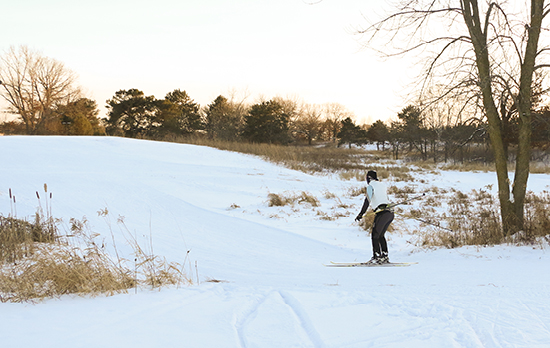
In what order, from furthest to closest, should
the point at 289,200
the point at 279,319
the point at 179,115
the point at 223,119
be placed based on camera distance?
the point at 223,119
the point at 179,115
the point at 289,200
the point at 279,319

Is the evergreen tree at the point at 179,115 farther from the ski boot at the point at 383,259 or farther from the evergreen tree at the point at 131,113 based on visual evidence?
the ski boot at the point at 383,259

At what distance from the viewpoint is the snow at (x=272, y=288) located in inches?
133

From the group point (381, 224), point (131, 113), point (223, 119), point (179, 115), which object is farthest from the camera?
point (223, 119)

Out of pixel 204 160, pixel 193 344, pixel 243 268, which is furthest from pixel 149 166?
pixel 193 344

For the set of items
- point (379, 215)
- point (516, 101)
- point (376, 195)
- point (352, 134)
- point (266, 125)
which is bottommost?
point (379, 215)

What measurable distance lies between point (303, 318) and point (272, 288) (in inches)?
47.9

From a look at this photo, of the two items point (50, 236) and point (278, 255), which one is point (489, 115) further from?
point (50, 236)

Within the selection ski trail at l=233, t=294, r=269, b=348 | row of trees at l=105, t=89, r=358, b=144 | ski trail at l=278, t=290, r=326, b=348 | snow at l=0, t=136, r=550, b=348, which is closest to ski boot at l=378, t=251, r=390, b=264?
snow at l=0, t=136, r=550, b=348

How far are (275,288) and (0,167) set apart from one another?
1613cm

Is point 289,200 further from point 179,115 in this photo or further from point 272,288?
point 179,115

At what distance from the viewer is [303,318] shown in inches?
152

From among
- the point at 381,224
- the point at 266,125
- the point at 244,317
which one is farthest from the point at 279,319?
the point at 266,125

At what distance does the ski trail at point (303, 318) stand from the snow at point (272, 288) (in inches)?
0.4

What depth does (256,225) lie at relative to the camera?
1032 cm
